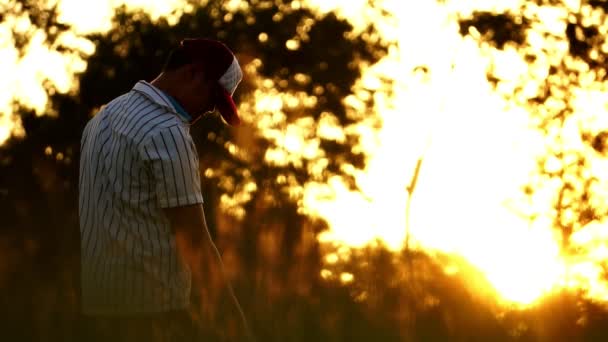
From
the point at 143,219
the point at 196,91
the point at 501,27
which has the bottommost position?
the point at 143,219

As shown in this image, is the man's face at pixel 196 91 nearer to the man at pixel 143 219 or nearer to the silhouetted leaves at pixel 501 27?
the man at pixel 143 219

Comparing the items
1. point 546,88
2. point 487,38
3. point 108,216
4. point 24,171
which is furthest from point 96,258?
point 24,171

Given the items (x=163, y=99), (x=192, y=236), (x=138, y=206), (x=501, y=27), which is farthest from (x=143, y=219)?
(x=501, y=27)

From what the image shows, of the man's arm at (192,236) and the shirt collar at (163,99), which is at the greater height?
the shirt collar at (163,99)

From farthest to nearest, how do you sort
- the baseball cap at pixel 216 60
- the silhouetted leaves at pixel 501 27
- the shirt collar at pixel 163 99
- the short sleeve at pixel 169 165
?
the silhouetted leaves at pixel 501 27 < the baseball cap at pixel 216 60 < the shirt collar at pixel 163 99 < the short sleeve at pixel 169 165

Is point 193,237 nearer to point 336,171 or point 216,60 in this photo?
point 216,60

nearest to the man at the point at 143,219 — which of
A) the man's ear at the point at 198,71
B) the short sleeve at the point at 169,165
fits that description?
the short sleeve at the point at 169,165

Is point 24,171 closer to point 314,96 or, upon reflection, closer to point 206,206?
point 206,206

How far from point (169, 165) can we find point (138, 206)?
183mm

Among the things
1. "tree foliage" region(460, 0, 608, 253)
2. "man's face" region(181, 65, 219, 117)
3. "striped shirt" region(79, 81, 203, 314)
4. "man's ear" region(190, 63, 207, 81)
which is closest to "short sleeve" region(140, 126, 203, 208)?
"striped shirt" region(79, 81, 203, 314)

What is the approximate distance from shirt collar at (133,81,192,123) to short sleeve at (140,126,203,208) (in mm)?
152

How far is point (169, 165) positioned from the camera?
12.2 ft

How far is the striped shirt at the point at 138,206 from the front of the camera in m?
3.74

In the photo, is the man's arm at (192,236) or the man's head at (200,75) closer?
the man's arm at (192,236)
